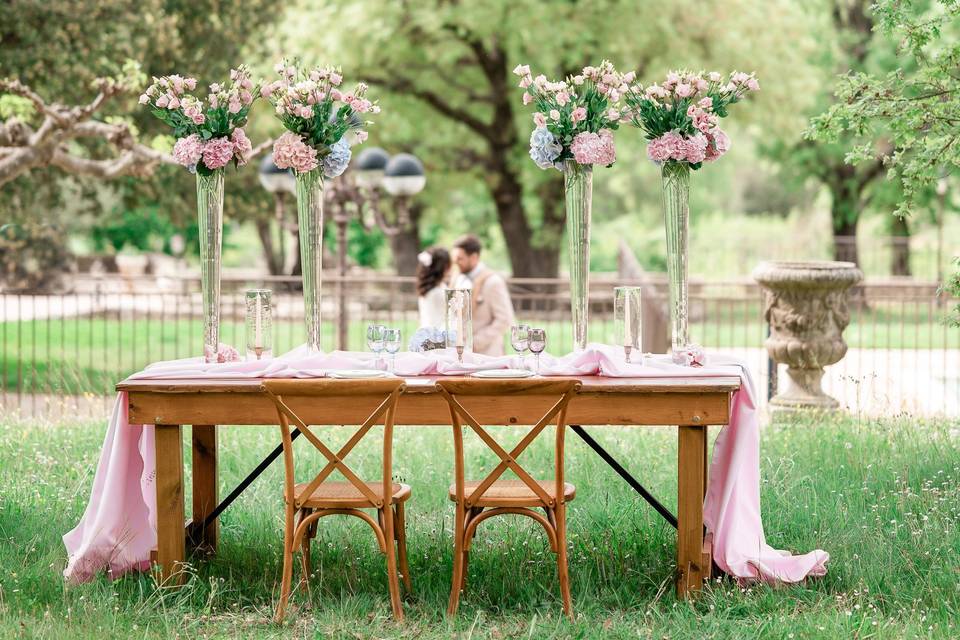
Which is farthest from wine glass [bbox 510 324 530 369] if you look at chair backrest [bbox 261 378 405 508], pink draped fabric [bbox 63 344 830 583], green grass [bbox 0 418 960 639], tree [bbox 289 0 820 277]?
tree [bbox 289 0 820 277]

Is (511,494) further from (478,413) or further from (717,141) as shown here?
(717,141)

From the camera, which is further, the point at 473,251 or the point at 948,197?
the point at 948,197

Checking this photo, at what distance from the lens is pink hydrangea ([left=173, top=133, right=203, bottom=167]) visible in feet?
18.5

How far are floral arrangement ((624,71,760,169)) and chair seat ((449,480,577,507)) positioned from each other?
159 centimetres

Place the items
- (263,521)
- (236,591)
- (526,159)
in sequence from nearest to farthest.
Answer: (236,591), (263,521), (526,159)

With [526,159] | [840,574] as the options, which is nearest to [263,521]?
[840,574]

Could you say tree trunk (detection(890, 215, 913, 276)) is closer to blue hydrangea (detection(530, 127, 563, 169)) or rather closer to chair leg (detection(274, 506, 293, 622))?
blue hydrangea (detection(530, 127, 563, 169))

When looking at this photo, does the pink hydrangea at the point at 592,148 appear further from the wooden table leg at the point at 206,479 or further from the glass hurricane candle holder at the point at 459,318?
the wooden table leg at the point at 206,479

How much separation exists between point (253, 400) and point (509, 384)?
1177 mm

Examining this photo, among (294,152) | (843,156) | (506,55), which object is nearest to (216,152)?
(294,152)

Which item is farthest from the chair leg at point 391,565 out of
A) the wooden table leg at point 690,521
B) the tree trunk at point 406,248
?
the tree trunk at point 406,248

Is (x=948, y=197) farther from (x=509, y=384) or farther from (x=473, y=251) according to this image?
(x=509, y=384)

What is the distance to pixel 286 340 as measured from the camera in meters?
19.9

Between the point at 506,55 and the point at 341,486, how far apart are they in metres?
18.5
